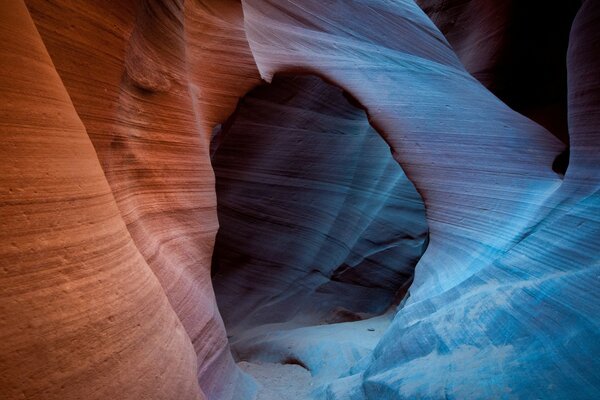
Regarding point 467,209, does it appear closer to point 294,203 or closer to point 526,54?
point 294,203

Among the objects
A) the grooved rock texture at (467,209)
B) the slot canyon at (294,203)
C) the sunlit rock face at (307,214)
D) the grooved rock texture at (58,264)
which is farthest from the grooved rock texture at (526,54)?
the grooved rock texture at (58,264)

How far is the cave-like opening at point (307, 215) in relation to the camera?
7.75 m

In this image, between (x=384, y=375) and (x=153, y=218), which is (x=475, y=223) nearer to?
(x=384, y=375)

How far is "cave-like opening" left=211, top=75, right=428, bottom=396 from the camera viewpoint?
25.4ft

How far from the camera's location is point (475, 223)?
14.4ft

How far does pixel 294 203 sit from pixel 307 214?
34cm

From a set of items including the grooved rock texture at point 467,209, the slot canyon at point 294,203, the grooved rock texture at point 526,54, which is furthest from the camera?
the grooved rock texture at point 526,54

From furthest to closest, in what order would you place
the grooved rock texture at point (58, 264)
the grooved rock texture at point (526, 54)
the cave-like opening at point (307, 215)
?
the grooved rock texture at point (526, 54)
the cave-like opening at point (307, 215)
the grooved rock texture at point (58, 264)

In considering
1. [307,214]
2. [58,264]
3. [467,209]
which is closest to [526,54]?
[307,214]

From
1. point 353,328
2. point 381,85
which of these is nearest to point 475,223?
point 381,85

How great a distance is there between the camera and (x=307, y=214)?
8125 millimetres

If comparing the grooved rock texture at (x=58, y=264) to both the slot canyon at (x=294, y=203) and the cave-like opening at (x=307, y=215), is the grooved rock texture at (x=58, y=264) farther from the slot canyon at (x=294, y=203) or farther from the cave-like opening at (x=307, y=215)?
the cave-like opening at (x=307, y=215)

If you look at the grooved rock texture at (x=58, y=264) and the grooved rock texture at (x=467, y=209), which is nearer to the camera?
the grooved rock texture at (x=58, y=264)

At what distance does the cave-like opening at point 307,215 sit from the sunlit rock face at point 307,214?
0.06ft
